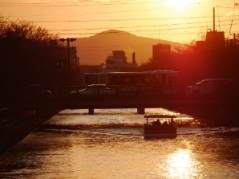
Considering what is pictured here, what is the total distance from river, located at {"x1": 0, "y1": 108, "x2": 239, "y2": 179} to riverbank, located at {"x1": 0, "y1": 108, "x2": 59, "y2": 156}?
636 mm

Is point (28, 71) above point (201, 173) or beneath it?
above

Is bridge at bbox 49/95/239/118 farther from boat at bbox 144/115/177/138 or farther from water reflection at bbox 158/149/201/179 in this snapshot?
water reflection at bbox 158/149/201/179

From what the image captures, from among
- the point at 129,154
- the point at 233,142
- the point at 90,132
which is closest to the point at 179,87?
the point at 90,132

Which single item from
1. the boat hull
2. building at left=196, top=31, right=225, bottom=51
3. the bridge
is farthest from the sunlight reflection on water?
building at left=196, top=31, right=225, bottom=51

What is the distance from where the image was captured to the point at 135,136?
60844 millimetres

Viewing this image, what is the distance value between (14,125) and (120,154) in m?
15.7

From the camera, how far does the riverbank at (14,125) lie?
171 feet

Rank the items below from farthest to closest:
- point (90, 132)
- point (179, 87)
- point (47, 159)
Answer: point (179, 87) < point (90, 132) < point (47, 159)

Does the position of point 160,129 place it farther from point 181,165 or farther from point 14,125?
point 181,165

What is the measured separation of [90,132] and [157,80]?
Result: 3860 centimetres

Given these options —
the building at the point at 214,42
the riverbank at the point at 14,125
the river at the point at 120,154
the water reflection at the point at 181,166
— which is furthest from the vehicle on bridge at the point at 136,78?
the water reflection at the point at 181,166

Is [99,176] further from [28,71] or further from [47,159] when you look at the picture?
[28,71]

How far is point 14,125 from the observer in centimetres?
6062

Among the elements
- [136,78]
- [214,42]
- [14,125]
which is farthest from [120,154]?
[214,42]
